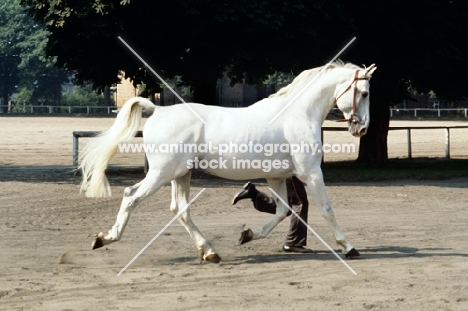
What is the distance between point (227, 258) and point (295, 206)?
1145 millimetres

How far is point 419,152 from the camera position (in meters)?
36.3

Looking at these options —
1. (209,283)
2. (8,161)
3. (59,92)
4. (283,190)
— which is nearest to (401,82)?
(8,161)

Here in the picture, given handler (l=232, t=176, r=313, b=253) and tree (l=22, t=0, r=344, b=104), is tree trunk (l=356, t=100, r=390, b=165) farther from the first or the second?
handler (l=232, t=176, r=313, b=253)

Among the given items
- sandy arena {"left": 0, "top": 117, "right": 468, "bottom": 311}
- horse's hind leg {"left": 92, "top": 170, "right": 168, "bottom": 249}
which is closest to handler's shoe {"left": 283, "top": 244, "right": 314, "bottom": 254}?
sandy arena {"left": 0, "top": 117, "right": 468, "bottom": 311}

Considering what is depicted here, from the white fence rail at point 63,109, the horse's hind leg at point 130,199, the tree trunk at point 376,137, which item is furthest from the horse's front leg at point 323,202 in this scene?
the white fence rail at point 63,109

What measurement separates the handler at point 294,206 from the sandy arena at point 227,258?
0.20m

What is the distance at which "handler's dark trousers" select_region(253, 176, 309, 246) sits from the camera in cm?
1163

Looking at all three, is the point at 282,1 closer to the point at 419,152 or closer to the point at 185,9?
the point at 185,9

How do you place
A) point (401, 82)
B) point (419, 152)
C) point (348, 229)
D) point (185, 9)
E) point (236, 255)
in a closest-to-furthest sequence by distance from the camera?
point (236, 255)
point (348, 229)
point (185, 9)
point (401, 82)
point (419, 152)

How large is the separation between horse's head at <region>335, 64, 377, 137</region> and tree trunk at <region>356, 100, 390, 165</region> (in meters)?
16.5

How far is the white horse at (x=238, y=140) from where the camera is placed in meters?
10.7

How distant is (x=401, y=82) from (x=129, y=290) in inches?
766

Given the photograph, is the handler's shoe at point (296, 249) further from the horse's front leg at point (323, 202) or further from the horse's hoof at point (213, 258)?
the horse's hoof at point (213, 258)

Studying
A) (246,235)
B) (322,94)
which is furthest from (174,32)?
(246,235)
